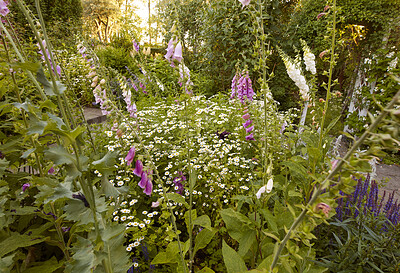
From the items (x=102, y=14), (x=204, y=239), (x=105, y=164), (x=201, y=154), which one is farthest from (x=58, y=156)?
(x=102, y=14)

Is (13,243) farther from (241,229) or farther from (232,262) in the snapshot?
(241,229)

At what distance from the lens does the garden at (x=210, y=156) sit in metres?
0.65

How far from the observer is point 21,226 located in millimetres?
1282

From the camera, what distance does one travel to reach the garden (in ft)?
2.14

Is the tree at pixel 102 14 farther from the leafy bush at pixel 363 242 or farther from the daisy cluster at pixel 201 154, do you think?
the leafy bush at pixel 363 242

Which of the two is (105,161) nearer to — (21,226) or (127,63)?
(21,226)

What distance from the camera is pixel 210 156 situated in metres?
2.25

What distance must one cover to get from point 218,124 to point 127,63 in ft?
18.1

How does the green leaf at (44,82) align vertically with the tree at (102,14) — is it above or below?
below

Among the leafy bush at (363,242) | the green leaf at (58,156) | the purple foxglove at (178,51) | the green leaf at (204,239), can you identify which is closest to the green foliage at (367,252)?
the leafy bush at (363,242)

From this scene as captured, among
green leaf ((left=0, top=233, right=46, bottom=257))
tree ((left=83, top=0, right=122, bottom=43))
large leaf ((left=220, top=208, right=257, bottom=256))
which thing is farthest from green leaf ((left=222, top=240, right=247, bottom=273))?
tree ((left=83, top=0, right=122, bottom=43))

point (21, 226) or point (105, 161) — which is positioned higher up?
point (105, 161)

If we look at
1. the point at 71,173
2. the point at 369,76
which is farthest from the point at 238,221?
the point at 369,76

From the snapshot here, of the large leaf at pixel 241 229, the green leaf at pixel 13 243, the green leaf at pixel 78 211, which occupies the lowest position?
the large leaf at pixel 241 229
